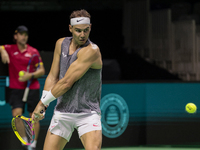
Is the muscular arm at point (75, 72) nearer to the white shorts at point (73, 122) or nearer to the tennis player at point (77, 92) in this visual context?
the tennis player at point (77, 92)

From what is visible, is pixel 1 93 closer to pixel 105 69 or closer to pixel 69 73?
pixel 105 69

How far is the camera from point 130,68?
7430 mm

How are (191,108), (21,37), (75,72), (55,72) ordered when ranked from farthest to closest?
(21,37) < (191,108) < (55,72) < (75,72)

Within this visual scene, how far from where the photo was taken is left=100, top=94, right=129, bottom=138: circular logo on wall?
6516mm

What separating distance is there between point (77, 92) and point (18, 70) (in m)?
2.88

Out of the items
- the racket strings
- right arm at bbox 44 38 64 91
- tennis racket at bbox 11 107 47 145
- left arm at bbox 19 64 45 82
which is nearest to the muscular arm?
right arm at bbox 44 38 64 91

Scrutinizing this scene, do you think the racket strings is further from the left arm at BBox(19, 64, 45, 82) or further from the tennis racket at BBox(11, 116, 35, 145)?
the left arm at BBox(19, 64, 45, 82)

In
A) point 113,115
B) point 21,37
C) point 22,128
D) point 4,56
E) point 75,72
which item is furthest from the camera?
point 113,115

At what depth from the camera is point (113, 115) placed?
656cm

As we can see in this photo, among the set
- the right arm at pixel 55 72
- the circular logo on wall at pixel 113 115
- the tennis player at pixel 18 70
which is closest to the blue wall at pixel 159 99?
the circular logo on wall at pixel 113 115

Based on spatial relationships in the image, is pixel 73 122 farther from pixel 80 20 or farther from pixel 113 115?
pixel 113 115

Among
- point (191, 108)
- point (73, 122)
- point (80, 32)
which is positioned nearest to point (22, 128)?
point (73, 122)

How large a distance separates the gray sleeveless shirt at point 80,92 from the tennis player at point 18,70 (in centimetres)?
260

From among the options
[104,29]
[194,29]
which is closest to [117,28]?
[104,29]
